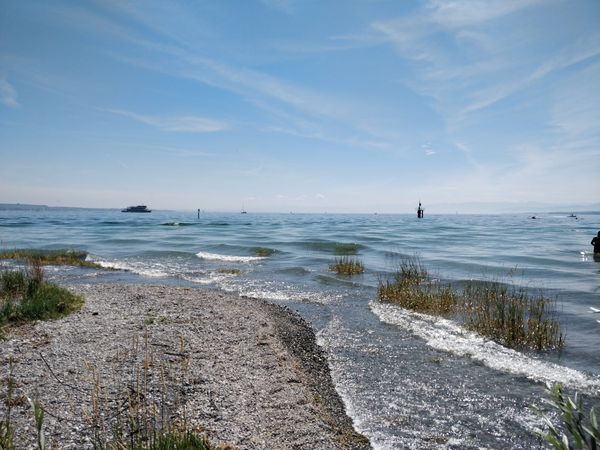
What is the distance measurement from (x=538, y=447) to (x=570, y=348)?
228 inches

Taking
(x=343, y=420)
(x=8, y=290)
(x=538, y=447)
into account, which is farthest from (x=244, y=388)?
(x=8, y=290)

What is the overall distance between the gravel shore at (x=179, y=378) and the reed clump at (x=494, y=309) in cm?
524

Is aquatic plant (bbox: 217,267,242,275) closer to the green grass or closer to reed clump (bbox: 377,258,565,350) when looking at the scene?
the green grass

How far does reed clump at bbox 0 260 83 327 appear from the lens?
31.4 ft

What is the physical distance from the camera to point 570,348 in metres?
10.3

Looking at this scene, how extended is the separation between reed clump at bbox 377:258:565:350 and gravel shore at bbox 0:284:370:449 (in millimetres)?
5238

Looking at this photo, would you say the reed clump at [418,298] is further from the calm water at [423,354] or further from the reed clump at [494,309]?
the calm water at [423,354]

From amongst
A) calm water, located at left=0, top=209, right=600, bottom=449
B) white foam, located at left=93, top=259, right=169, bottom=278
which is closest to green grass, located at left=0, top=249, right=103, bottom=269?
white foam, located at left=93, top=259, right=169, bottom=278

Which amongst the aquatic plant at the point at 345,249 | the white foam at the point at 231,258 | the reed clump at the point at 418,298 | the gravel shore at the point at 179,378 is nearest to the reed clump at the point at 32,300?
the gravel shore at the point at 179,378

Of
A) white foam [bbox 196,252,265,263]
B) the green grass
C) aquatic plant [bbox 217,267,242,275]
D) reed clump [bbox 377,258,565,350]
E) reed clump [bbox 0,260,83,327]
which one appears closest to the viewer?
reed clump [bbox 0,260,83,327]

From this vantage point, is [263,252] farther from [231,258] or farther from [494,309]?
[494,309]

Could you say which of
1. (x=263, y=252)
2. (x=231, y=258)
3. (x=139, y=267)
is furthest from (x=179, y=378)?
(x=263, y=252)

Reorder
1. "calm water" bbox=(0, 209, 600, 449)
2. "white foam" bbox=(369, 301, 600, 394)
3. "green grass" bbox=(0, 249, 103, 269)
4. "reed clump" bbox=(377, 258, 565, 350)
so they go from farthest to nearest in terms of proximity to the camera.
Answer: "green grass" bbox=(0, 249, 103, 269), "reed clump" bbox=(377, 258, 565, 350), "white foam" bbox=(369, 301, 600, 394), "calm water" bbox=(0, 209, 600, 449)

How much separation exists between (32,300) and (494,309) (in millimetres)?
14022
